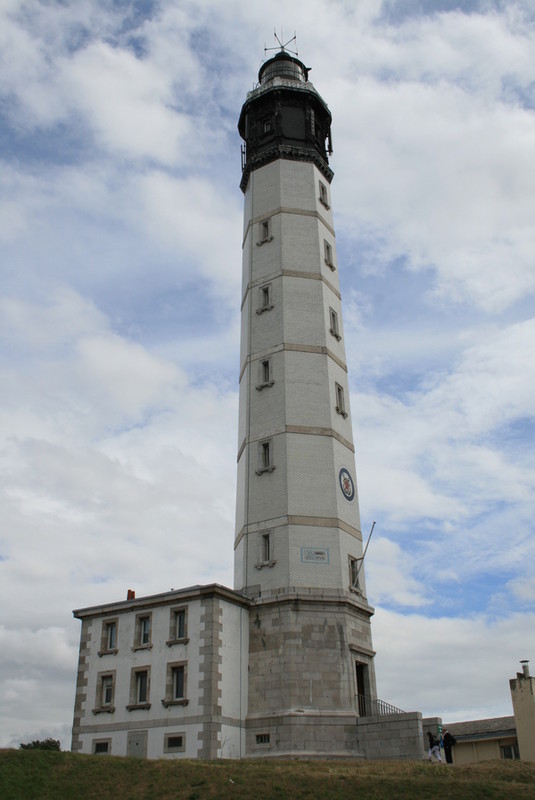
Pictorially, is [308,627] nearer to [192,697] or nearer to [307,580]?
[307,580]

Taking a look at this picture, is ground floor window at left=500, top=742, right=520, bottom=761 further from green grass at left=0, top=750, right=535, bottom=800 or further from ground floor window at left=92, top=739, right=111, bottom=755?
ground floor window at left=92, top=739, right=111, bottom=755

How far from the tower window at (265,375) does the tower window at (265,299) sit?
3457mm

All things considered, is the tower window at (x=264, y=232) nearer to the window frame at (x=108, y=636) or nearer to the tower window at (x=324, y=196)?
the tower window at (x=324, y=196)

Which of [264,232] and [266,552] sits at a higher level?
→ [264,232]

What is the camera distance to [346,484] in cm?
4491

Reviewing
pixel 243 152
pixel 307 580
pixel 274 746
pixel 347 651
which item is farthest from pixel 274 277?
pixel 274 746

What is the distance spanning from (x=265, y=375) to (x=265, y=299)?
17.1ft

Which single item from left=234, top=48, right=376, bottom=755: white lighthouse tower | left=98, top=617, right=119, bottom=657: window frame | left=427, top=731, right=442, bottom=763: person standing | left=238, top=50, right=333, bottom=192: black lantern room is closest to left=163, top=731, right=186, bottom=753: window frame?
left=234, top=48, right=376, bottom=755: white lighthouse tower

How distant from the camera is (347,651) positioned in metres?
39.3

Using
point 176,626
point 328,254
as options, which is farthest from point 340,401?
point 176,626

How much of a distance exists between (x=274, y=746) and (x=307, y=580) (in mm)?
7896

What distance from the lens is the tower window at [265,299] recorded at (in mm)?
48969

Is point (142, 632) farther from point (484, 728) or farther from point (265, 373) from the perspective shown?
point (484, 728)

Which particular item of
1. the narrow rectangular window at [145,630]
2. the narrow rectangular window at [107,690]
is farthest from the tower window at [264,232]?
the narrow rectangular window at [107,690]
